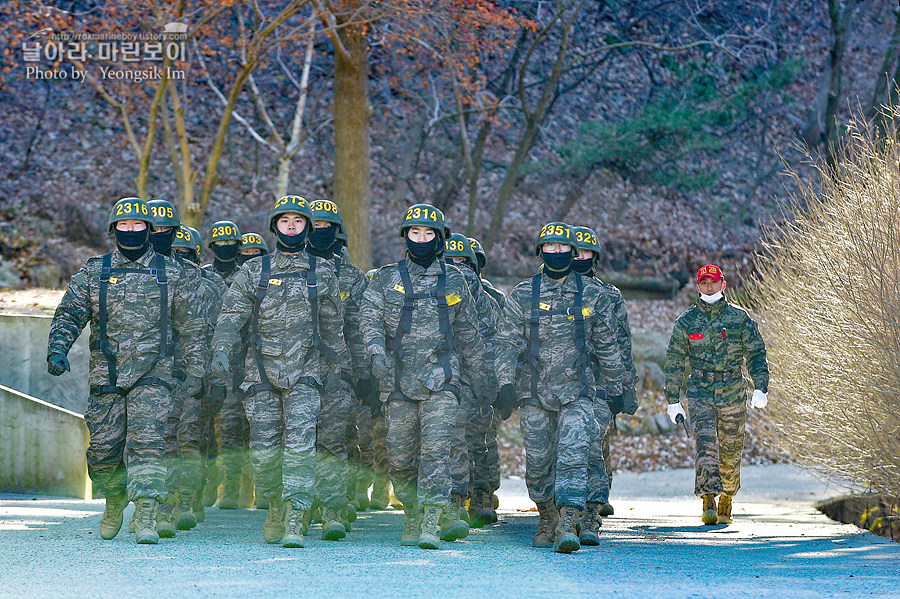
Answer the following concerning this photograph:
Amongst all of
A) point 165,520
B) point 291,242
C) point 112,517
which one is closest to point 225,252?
point 291,242

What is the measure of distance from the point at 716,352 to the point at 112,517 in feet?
18.4

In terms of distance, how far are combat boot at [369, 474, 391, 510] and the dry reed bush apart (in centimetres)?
421

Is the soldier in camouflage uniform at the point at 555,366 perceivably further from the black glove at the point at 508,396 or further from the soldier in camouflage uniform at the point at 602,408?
the soldier in camouflage uniform at the point at 602,408

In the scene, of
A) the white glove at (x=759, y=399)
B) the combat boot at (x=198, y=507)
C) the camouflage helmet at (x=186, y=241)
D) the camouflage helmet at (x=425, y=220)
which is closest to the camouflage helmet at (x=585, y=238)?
the camouflage helmet at (x=425, y=220)

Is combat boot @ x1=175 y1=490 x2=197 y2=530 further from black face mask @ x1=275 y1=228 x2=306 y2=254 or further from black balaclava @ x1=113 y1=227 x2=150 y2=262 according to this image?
black face mask @ x1=275 y1=228 x2=306 y2=254

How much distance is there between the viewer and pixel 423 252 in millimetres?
8055

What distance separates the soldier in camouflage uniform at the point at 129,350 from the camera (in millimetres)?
7605

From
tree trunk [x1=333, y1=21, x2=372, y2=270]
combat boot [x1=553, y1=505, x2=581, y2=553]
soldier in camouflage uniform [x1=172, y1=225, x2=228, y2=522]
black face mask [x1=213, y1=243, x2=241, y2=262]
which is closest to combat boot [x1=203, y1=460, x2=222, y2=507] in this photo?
soldier in camouflage uniform [x1=172, y1=225, x2=228, y2=522]

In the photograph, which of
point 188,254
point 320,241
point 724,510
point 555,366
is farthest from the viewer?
point 188,254

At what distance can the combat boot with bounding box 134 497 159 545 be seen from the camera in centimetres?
740

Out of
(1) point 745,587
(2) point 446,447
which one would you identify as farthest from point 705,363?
(1) point 745,587

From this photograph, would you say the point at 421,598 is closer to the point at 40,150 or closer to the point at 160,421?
the point at 160,421

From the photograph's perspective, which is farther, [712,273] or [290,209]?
[712,273]

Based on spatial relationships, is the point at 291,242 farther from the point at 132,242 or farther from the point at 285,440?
the point at 285,440
